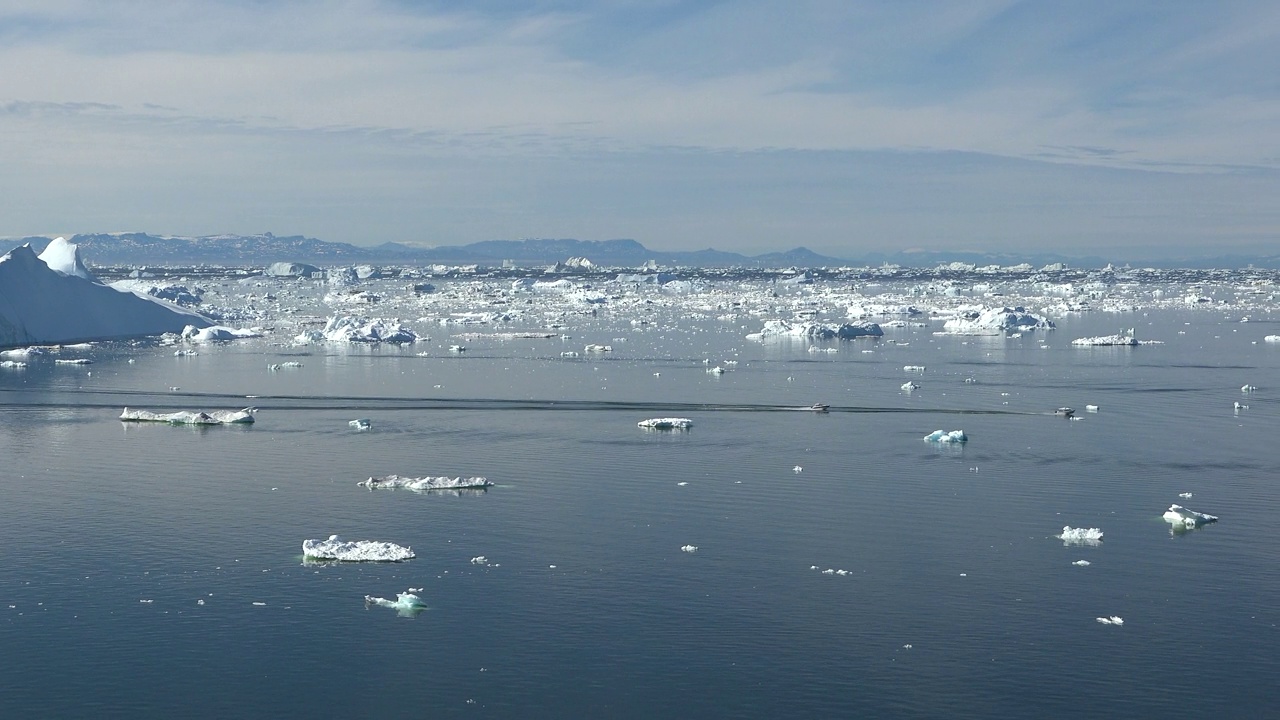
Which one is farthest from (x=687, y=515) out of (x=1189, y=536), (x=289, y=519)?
(x=1189, y=536)

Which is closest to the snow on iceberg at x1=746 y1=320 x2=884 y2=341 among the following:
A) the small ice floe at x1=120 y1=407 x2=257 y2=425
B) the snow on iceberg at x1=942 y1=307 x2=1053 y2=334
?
the snow on iceberg at x1=942 y1=307 x2=1053 y2=334

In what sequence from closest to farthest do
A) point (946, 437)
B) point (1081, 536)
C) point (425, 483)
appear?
1. point (1081, 536)
2. point (425, 483)
3. point (946, 437)

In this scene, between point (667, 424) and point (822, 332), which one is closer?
point (667, 424)

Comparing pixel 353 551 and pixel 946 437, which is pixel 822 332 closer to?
pixel 946 437

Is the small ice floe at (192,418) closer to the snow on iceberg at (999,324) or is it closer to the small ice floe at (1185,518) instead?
the small ice floe at (1185,518)

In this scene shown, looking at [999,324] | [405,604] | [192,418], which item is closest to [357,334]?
[192,418]

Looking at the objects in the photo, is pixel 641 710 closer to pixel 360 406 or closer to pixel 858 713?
pixel 858 713
